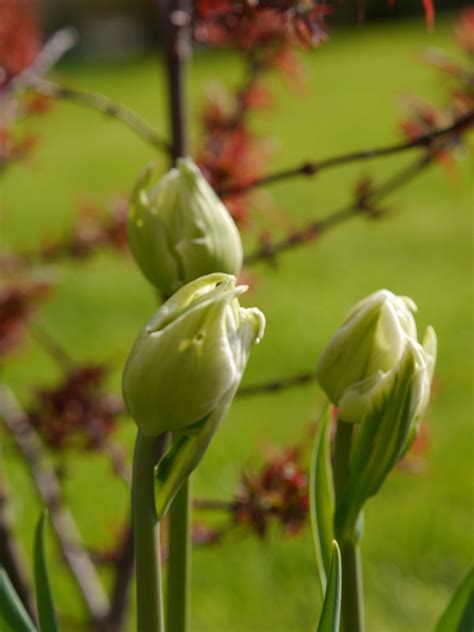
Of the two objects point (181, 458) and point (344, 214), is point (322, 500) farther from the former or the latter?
point (344, 214)

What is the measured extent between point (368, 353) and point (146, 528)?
0.53 feet

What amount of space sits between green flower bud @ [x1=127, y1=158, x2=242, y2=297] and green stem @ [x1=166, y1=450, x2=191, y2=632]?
14 cm

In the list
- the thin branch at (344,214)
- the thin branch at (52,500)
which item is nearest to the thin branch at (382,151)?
the thin branch at (344,214)

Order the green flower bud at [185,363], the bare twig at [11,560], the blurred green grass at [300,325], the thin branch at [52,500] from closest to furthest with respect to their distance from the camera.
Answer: the green flower bud at [185,363] < the bare twig at [11,560] < the thin branch at [52,500] < the blurred green grass at [300,325]

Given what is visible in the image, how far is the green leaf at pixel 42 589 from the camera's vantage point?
59 centimetres

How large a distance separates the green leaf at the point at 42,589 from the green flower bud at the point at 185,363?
0.49 feet

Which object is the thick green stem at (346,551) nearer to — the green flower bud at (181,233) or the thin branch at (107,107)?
the green flower bud at (181,233)

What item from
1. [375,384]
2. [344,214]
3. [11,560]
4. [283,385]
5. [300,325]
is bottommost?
[300,325]

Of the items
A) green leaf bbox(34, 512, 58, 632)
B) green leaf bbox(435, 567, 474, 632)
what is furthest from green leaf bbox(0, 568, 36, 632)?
green leaf bbox(435, 567, 474, 632)

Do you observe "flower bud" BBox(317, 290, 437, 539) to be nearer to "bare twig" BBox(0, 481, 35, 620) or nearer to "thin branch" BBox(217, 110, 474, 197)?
"thin branch" BBox(217, 110, 474, 197)

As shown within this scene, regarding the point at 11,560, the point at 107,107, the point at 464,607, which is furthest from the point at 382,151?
the point at 11,560

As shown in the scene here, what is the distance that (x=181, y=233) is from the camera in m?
0.65

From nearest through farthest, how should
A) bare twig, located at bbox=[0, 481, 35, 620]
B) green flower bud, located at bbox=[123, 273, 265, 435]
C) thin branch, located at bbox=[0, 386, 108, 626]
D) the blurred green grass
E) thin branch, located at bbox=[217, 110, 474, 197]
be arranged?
green flower bud, located at bbox=[123, 273, 265, 435] < thin branch, located at bbox=[217, 110, 474, 197] < bare twig, located at bbox=[0, 481, 35, 620] < thin branch, located at bbox=[0, 386, 108, 626] < the blurred green grass

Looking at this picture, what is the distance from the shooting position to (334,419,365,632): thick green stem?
2.00ft
